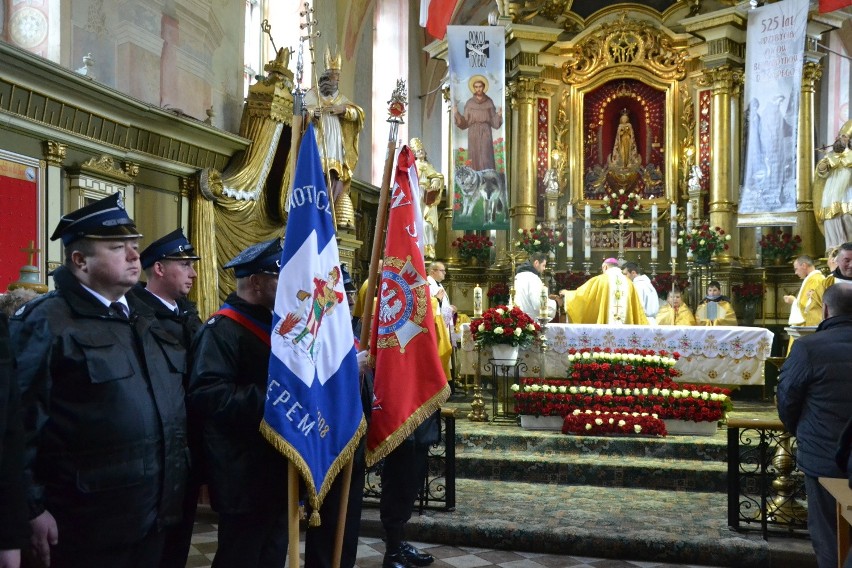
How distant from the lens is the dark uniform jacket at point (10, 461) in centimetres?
203

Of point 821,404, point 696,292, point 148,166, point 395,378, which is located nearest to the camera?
point 821,404

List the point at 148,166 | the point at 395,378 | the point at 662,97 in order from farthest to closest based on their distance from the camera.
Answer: the point at 662,97
the point at 148,166
the point at 395,378

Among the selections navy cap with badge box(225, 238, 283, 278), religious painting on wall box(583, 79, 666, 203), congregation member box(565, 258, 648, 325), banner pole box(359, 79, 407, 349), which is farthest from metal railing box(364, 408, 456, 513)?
religious painting on wall box(583, 79, 666, 203)

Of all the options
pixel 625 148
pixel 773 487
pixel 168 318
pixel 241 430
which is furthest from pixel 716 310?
pixel 241 430

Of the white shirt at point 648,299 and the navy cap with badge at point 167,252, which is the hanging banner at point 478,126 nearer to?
the white shirt at point 648,299

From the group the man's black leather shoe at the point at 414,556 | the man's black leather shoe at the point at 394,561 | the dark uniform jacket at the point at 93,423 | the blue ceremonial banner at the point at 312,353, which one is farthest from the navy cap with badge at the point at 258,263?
the man's black leather shoe at the point at 414,556

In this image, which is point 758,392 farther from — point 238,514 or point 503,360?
point 238,514

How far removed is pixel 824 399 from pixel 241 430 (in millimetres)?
2704

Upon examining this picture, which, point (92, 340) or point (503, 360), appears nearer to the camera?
point (92, 340)

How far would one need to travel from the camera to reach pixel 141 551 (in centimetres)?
290

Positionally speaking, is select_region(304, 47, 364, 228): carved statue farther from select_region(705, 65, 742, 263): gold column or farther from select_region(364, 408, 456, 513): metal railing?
select_region(705, 65, 742, 263): gold column

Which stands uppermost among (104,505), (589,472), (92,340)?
(92,340)

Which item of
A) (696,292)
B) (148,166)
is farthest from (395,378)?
(696,292)

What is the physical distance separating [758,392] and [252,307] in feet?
31.1
